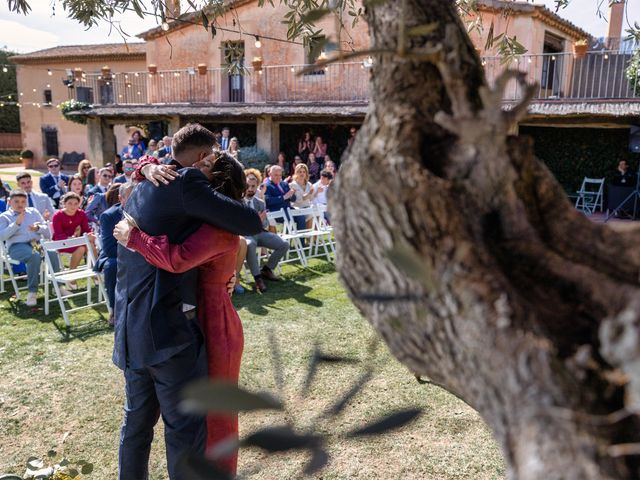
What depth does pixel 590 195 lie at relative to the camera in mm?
15867

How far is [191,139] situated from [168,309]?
0.79 m

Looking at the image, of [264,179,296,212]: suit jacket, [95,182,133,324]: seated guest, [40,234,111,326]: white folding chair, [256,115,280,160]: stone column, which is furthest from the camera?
[256,115,280,160]: stone column

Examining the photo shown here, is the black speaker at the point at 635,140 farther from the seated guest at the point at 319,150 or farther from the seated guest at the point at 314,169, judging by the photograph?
the seated guest at the point at 319,150

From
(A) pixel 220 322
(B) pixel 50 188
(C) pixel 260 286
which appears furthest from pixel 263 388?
(B) pixel 50 188

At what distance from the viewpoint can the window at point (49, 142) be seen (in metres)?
34.6

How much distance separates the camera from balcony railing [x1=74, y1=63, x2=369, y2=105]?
56.5 ft

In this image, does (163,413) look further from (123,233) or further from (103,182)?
(103,182)

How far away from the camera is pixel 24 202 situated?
7.18 m

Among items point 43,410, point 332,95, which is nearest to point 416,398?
point 43,410

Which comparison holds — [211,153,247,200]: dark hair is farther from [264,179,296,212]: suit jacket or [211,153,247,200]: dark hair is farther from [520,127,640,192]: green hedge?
[520,127,640,192]: green hedge

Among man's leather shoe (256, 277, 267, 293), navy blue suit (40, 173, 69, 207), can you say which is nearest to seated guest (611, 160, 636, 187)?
man's leather shoe (256, 277, 267, 293)

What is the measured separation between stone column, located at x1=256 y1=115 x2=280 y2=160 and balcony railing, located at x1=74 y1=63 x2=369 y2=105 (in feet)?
2.25

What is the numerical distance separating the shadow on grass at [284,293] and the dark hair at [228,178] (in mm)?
4050

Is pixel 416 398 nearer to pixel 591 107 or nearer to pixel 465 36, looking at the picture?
pixel 465 36
